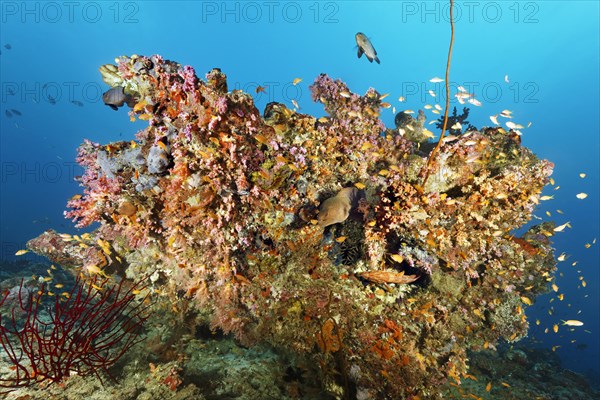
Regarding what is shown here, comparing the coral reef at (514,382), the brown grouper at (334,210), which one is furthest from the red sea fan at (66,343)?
the coral reef at (514,382)

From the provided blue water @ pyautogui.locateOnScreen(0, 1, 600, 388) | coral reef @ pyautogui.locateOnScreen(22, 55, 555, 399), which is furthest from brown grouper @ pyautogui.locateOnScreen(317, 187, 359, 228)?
blue water @ pyautogui.locateOnScreen(0, 1, 600, 388)

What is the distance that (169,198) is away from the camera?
5.49 metres

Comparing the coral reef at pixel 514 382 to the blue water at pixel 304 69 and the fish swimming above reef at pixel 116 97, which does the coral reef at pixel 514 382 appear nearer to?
the fish swimming above reef at pixel 116 97

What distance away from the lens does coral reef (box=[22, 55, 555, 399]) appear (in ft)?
17.6

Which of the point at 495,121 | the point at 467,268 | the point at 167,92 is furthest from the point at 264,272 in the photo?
the point at 495,121

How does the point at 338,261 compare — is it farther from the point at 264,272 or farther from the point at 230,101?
the point at 230,101

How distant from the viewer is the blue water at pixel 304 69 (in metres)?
73.4

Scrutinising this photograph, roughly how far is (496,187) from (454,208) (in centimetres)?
101

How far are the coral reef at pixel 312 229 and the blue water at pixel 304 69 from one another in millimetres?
39206

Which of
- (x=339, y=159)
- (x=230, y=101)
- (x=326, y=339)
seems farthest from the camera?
(x=339, y=159)

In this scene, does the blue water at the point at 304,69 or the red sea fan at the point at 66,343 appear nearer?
the red sea fan at the point at 66,343

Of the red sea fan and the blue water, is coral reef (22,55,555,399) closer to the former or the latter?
the red sea fan

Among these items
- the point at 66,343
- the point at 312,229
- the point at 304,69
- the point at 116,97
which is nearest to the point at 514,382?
the point at 312,229

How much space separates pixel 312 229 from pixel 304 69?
194m
